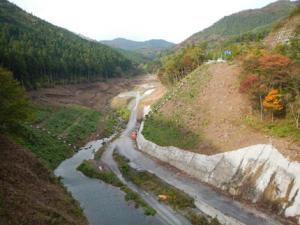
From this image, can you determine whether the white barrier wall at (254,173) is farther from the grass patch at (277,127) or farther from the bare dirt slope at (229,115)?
the grass patch at (277,127)

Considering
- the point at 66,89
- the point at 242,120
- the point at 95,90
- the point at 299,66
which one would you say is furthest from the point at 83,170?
the point at 95,90

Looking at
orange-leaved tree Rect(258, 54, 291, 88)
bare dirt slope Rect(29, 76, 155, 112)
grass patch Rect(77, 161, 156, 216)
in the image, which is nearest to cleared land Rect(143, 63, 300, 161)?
orange-leaved tree Rect(258, 54, 291, 88)

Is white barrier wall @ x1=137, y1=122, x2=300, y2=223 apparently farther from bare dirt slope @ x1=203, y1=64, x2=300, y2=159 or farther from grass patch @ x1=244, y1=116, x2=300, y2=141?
grass patch @ x1=244, y1=116, x2=300, y2=141

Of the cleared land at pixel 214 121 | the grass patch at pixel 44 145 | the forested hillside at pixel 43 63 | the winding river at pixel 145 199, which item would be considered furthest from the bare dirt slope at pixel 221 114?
the forested hillside at pixel 43 63

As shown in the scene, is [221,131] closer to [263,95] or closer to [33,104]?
[263,95]

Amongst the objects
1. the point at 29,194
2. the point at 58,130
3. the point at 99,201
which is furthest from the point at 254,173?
the point at 58,130

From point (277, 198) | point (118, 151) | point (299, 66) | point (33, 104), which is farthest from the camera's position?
point (33, 104)
